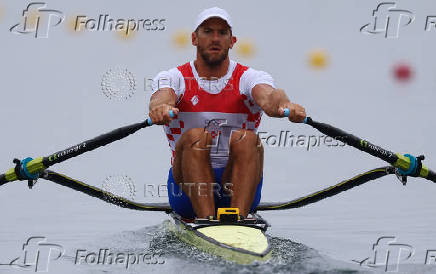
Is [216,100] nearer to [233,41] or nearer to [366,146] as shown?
[233,41]

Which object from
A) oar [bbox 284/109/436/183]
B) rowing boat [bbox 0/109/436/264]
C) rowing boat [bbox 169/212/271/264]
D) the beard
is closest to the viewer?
rowing boat [bbox 169/212/271/264]

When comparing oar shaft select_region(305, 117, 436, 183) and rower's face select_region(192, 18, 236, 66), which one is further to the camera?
rower's face select_region(192, 18, 236, 66)

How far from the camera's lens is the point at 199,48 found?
10.5m

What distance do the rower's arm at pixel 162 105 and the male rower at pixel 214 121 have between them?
0.01 metres

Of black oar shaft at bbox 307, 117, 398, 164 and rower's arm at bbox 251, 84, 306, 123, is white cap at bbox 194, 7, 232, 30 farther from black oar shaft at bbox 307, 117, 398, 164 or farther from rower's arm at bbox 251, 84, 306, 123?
black oar shaft at bbox 307, 117, 398, 164

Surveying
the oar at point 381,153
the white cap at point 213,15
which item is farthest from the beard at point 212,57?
the oar at point 381,153

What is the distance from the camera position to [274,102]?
9836 millimetres

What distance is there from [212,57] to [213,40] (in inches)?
8.6

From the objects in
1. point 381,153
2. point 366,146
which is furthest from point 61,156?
point 381,153

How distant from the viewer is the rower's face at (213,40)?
1025 centimetres

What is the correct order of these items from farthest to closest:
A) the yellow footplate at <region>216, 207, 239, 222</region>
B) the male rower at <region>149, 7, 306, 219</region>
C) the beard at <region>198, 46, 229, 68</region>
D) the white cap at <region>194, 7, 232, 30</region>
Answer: the beard at <region>198, 46, 229, 68</region> → the white cap at <region>194, 7, 232, 30</region> → the male rower at <region>149, 7, 306, 219</region> → the yellow footplate at <region>216, 207, 239, 222</region>

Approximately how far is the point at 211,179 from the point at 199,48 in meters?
1.63

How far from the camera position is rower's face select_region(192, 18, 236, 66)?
33.6ft

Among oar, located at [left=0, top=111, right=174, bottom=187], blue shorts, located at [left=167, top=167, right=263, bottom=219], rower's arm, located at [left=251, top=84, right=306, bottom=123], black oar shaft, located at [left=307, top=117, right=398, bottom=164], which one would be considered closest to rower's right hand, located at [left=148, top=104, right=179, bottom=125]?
oar, located at [left=0, top=111, right=174, bottom=187]
